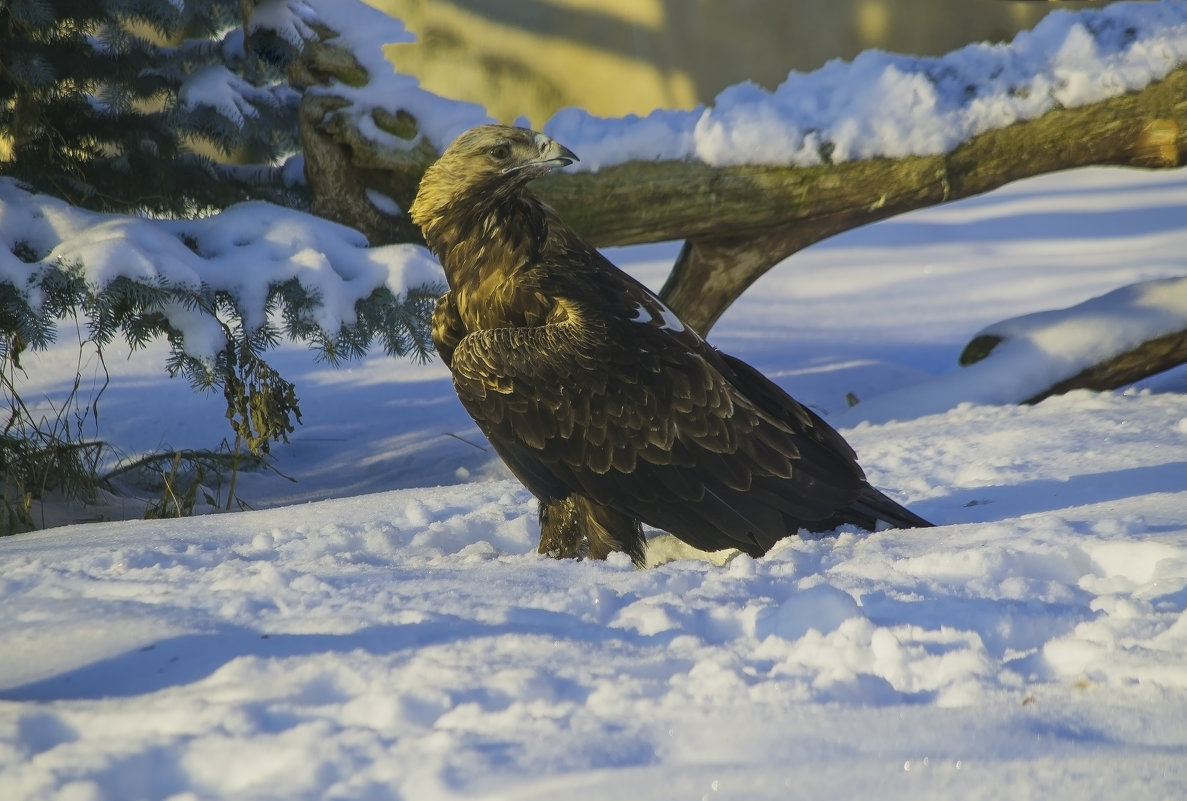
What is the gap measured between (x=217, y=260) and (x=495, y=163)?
6.41 ft

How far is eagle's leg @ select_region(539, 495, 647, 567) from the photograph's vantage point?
3561 mm

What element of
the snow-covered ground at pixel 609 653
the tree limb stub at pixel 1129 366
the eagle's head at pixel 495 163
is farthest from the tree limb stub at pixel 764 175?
the eagle's head at pixel 495 163

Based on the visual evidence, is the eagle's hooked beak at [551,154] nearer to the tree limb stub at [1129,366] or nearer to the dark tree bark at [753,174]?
the dark tree bark at [753,174]

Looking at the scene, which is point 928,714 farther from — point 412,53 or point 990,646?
point 412,53

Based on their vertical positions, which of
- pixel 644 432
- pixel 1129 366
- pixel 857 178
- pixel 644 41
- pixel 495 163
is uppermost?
pixel 644 41

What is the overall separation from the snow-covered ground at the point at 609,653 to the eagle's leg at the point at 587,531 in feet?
0.82

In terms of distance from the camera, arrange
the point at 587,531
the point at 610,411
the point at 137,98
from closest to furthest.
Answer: the point at 610,411, the point at 587,531, the point at 137,98

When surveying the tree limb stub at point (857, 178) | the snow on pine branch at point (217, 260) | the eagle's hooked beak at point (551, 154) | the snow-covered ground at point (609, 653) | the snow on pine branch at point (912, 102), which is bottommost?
the snow-covered ground at point (609, 653)

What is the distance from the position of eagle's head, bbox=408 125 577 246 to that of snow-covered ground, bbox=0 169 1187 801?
113 cm

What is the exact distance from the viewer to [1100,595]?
240cm

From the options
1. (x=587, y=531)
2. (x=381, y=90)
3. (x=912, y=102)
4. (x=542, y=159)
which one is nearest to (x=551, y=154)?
(x=542, y=159)

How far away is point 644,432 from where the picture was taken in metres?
3.41

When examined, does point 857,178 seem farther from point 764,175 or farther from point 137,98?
point 137,98

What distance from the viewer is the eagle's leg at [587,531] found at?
3561 mm
